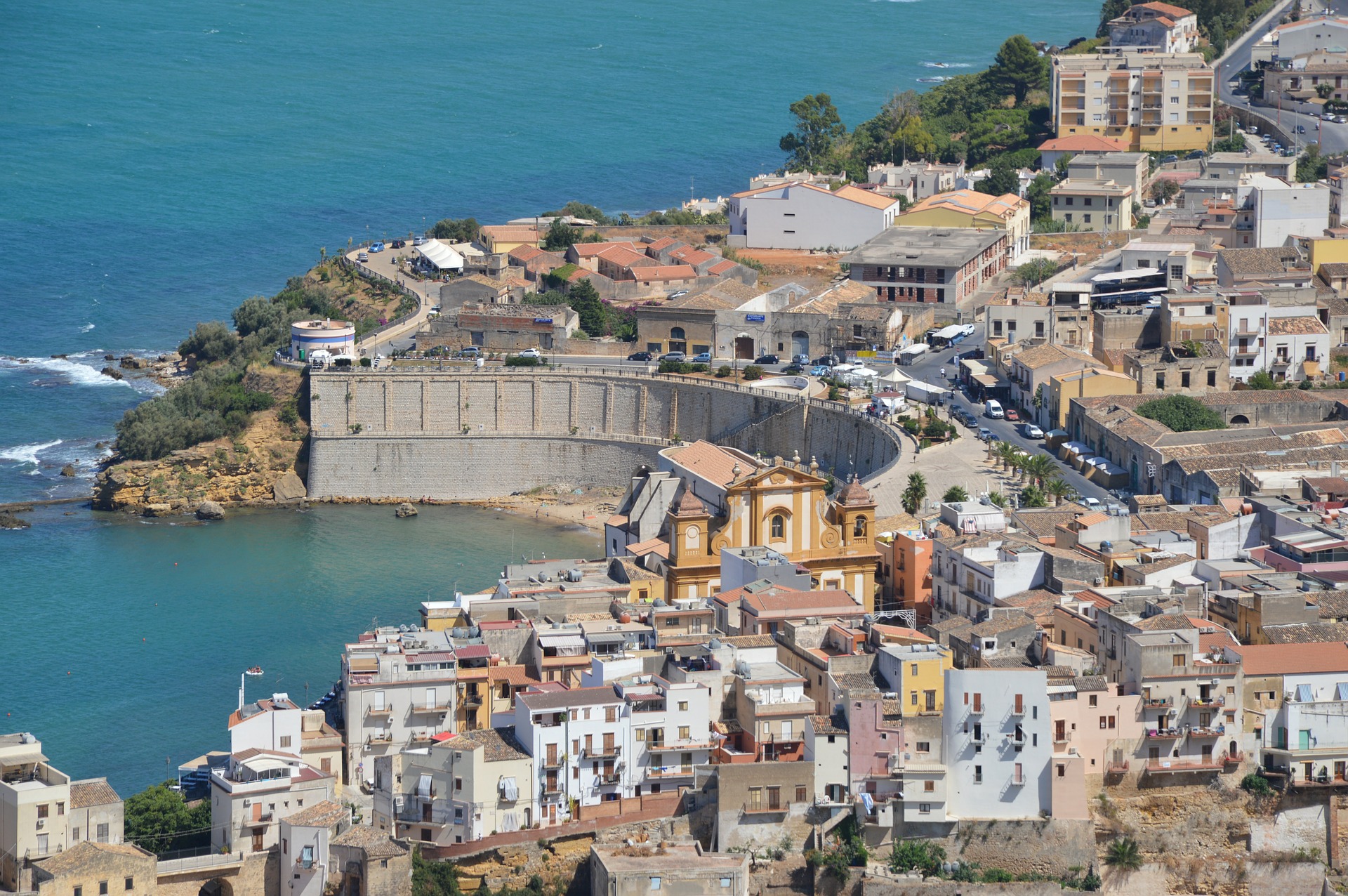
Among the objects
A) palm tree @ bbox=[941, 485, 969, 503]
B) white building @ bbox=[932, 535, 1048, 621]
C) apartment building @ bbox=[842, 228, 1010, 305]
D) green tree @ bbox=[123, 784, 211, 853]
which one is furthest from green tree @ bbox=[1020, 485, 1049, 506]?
green tree @ bbox=[123, 784, 211, 853]

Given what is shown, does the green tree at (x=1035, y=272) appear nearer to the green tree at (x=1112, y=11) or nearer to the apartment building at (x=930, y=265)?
the apartment building at (x=930, y=265)

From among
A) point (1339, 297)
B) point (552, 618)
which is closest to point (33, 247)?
point (1339, 297)

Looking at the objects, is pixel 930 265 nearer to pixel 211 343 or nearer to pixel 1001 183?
pixel 1001 183

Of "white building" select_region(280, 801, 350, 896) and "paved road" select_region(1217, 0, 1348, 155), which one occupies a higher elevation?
"paved road" select_region(1217, 0, 1348, 155)

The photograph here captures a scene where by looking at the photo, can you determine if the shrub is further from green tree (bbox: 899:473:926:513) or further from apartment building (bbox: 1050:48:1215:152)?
apartment building (bbox: 1050:48:1215:152)

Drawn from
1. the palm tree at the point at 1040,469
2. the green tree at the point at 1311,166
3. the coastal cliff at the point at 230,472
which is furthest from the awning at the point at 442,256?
the palm tree at the point at 1040,469

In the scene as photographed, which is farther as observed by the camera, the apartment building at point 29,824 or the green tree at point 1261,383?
the green tree at point 1261,383
